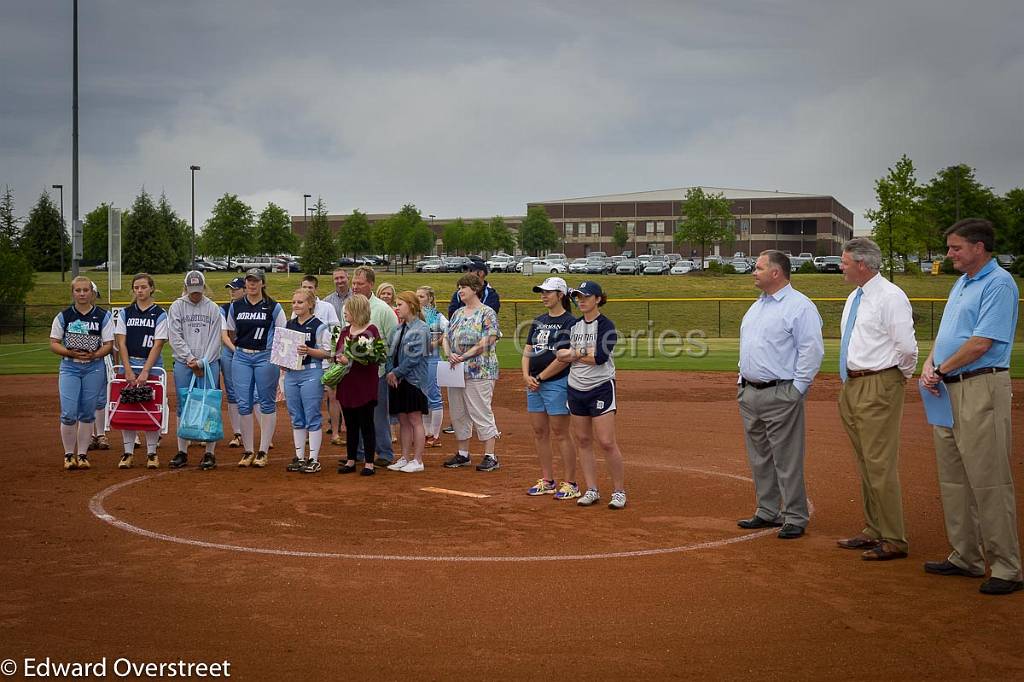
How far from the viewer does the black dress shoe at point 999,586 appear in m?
6.30

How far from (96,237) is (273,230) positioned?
2056 cm

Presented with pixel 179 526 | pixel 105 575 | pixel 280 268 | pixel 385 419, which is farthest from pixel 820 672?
pixel 280 268

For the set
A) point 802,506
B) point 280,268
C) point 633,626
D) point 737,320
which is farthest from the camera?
point 280,268

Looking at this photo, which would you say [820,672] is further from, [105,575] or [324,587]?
[105,575]

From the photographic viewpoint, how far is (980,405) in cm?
643

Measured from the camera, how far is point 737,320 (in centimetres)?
4053

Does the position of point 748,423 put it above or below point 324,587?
above

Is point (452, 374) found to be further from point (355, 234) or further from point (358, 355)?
point (355, 234)

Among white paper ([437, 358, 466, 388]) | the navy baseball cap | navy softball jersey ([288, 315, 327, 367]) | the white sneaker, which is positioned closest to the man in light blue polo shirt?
the navy baseball cap

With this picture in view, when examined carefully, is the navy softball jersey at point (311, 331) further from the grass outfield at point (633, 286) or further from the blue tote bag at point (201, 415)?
the grass outfield at point (633, 286)

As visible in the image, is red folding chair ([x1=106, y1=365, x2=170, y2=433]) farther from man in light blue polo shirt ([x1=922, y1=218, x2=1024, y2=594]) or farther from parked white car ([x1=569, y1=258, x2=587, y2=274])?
parked white car ([x1=569, y1=258, x2=587, y2=274])

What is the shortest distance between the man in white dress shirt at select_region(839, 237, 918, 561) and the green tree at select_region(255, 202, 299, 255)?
72.7 meters

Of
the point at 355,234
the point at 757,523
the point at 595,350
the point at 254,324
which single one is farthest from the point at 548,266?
the point at 757,523

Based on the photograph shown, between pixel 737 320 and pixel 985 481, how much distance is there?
114 feet
